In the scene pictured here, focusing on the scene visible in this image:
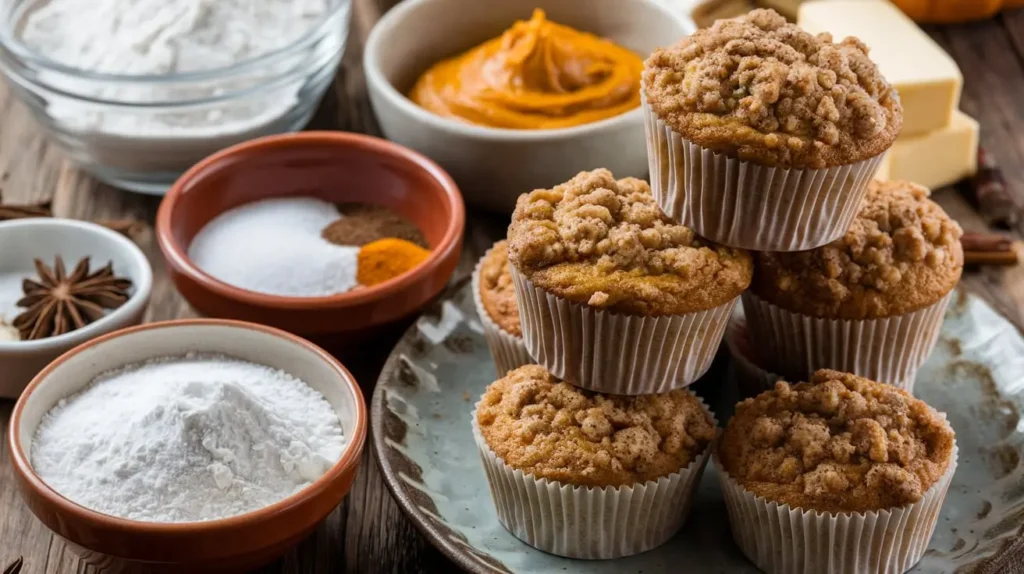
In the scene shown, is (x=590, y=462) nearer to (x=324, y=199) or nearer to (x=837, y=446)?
(x=837, y=446)

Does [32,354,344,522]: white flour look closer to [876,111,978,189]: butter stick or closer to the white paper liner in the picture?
the white paper liner

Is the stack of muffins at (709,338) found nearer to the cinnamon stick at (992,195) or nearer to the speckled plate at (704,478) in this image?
the speckled plate at (704,478)

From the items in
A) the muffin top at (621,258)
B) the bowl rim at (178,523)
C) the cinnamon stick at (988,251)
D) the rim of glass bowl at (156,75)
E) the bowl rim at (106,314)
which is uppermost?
the muffin top at (621,258)

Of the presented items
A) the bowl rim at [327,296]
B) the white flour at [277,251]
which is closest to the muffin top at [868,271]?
the bowl rim at [327,296]

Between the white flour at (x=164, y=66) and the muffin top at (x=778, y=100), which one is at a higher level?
the muffin top at (x=778, y=100)

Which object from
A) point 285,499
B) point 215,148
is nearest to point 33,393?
point 285,499

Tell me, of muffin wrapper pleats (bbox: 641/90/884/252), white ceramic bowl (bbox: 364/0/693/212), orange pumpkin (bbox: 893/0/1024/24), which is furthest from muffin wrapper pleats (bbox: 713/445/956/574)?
orange pumpkin (bbox: 893/0/1024/24)
